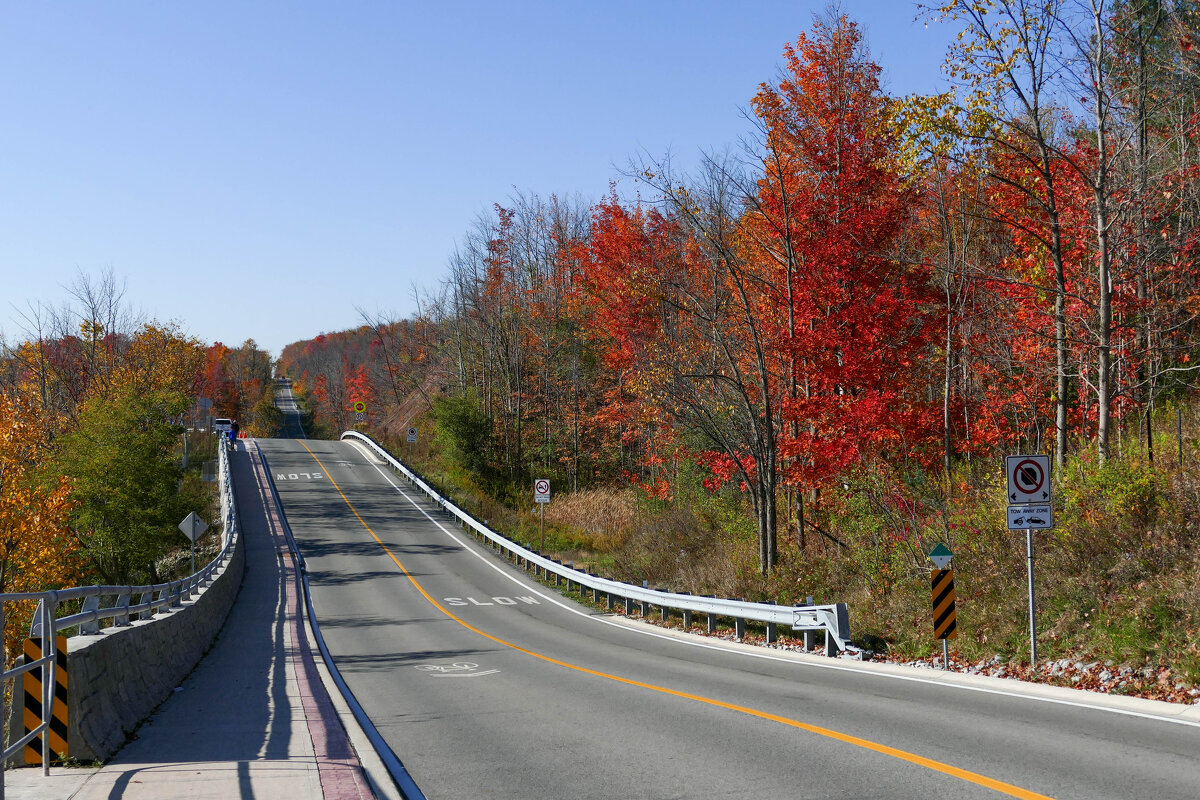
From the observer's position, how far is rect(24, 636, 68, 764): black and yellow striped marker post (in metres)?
6.69

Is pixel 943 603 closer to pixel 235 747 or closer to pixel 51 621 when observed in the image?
pixel 235 747

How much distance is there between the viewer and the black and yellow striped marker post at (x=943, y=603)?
12484 mm

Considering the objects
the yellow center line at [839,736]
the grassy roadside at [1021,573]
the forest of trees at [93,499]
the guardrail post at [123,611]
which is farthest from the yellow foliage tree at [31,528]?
the grassy roadside at [1021,573]

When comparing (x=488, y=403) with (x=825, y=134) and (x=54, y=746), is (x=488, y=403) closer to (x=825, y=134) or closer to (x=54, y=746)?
(x=825, y=134)

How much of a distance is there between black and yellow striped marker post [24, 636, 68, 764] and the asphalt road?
9.19 ft

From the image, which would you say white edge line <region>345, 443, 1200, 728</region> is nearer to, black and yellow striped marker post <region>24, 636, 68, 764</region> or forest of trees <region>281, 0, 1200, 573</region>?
forest of trees <region>281, 0, 1200, 573</region>

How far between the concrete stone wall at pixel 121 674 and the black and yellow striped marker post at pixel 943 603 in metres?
10.1

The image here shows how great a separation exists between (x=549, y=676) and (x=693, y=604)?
595cm

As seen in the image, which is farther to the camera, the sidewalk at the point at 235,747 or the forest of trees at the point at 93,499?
the forest of trees at the point at 93,499

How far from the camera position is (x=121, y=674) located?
9.40 metres

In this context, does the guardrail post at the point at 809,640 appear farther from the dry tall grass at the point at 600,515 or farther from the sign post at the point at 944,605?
the dry tall grass at the point at 600,515

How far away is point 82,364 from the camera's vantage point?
65.0 metres

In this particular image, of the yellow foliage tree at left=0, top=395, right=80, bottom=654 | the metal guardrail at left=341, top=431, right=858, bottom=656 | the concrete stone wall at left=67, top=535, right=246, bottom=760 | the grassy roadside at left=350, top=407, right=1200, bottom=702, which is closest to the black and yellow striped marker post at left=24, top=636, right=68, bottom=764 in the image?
the concrete stone wall at left=67, top=535, right=246, bottom=760

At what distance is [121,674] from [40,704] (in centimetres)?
282
